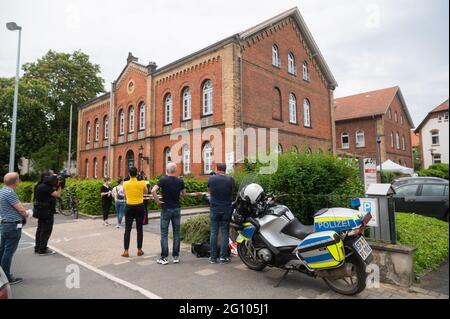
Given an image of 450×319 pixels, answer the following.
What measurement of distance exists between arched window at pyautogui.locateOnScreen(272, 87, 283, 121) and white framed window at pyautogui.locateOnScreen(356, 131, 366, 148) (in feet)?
62.8

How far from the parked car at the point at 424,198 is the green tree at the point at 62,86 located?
35334 millimetres

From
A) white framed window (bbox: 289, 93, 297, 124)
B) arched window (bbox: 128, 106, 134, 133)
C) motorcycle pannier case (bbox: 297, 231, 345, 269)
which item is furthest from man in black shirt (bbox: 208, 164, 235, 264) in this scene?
arched window (bbox: 128, 106, 134, 133)

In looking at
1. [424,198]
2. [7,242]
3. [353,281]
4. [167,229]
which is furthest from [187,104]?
[353,281]

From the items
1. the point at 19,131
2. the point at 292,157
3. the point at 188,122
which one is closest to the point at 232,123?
the point at 188,122

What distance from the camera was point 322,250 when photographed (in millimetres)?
4352

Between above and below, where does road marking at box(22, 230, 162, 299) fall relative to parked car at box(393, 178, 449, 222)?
below

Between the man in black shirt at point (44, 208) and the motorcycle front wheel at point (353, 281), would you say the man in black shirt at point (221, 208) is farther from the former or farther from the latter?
the man in black shirt at point (44, 208)

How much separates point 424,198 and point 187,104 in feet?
52.5

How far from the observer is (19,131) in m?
33.8

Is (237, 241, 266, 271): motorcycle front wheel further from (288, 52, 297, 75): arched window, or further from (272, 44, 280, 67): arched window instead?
(288, 52, 297, 75): arched window

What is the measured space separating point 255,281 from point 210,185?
2.06 m

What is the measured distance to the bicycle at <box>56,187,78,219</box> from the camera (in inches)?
561

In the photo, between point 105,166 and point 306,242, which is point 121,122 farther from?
point 306,242
